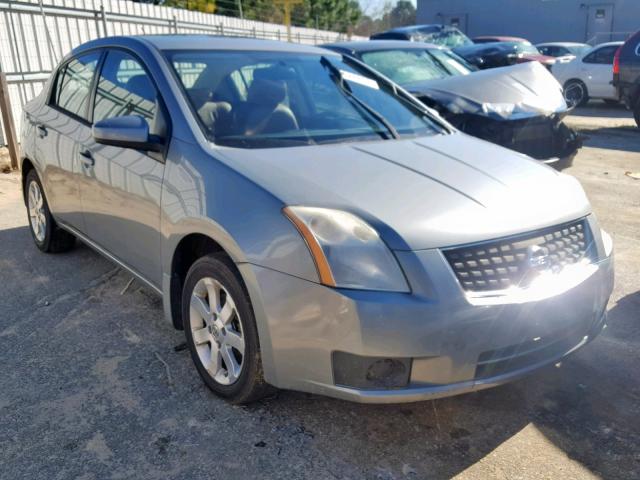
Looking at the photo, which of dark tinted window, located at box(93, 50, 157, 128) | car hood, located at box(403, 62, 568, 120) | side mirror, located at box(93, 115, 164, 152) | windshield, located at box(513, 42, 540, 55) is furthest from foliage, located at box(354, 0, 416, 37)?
side mirror, located at box(93, 115, 164, 152)

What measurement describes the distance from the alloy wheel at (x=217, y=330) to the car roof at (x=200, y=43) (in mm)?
1473

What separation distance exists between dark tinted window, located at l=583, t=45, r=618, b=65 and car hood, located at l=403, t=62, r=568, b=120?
9692 millimetres

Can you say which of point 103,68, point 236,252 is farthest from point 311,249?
point 103,68

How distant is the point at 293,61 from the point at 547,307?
2185 mm

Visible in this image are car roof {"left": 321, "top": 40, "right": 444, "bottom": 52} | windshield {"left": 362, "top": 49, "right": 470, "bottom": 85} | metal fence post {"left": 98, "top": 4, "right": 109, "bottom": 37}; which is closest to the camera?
windshield {"left": 362, "top": 49, "right": 470, "bottom": 85}

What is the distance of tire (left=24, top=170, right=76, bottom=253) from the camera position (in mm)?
4781

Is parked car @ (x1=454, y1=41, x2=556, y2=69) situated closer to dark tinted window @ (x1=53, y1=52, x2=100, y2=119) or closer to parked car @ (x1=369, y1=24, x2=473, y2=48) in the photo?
parked car @ (x1=369, y1=24, x2=473, y2=48)

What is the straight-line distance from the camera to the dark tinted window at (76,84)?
4078 mm

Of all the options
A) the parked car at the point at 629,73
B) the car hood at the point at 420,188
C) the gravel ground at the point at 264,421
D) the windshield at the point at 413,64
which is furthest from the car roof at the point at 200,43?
the parked car at the point at 629,73

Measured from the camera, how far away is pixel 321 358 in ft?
7.80

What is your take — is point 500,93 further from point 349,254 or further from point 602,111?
point 602,111

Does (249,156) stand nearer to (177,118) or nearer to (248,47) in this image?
(177,118)

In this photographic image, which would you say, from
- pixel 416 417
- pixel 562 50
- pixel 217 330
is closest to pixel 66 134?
pixel 217 330

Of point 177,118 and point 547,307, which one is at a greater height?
point 177,118
